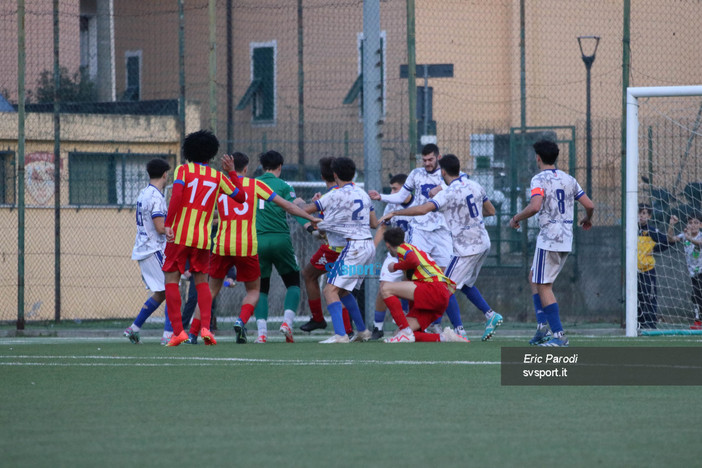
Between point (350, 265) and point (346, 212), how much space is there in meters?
0.51

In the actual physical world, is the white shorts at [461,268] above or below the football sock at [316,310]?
above

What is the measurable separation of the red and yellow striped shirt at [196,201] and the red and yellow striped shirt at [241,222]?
42 centimetres

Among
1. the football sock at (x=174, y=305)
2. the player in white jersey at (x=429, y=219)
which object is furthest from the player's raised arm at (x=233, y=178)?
the player in white jersey at (x=429, y=219)

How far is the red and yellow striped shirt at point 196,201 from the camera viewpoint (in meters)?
9.84

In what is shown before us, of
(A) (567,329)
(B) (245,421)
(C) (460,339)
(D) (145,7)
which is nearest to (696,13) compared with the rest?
(A) (567,329)

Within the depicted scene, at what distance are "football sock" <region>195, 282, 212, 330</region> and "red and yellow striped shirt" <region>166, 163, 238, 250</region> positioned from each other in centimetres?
40

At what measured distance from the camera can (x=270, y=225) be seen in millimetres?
11312

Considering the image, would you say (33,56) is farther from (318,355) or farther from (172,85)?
(318,355)

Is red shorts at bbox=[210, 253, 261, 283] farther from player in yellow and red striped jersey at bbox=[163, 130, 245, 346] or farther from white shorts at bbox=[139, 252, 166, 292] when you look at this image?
white shorts at bbox=[139, 252, 166, 292]

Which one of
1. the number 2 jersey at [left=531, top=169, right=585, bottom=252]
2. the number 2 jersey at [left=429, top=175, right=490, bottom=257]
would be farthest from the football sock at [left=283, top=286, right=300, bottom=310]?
the number 2 jersey at [left=531, top=169, right=585, bottom=252]

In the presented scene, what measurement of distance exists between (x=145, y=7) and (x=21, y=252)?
15.5 ft

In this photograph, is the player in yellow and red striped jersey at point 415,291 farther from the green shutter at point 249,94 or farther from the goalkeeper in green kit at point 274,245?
the green shutter at point 249,94

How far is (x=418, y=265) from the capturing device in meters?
10.6

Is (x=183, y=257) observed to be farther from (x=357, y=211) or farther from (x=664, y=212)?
(x=664, y=212)
